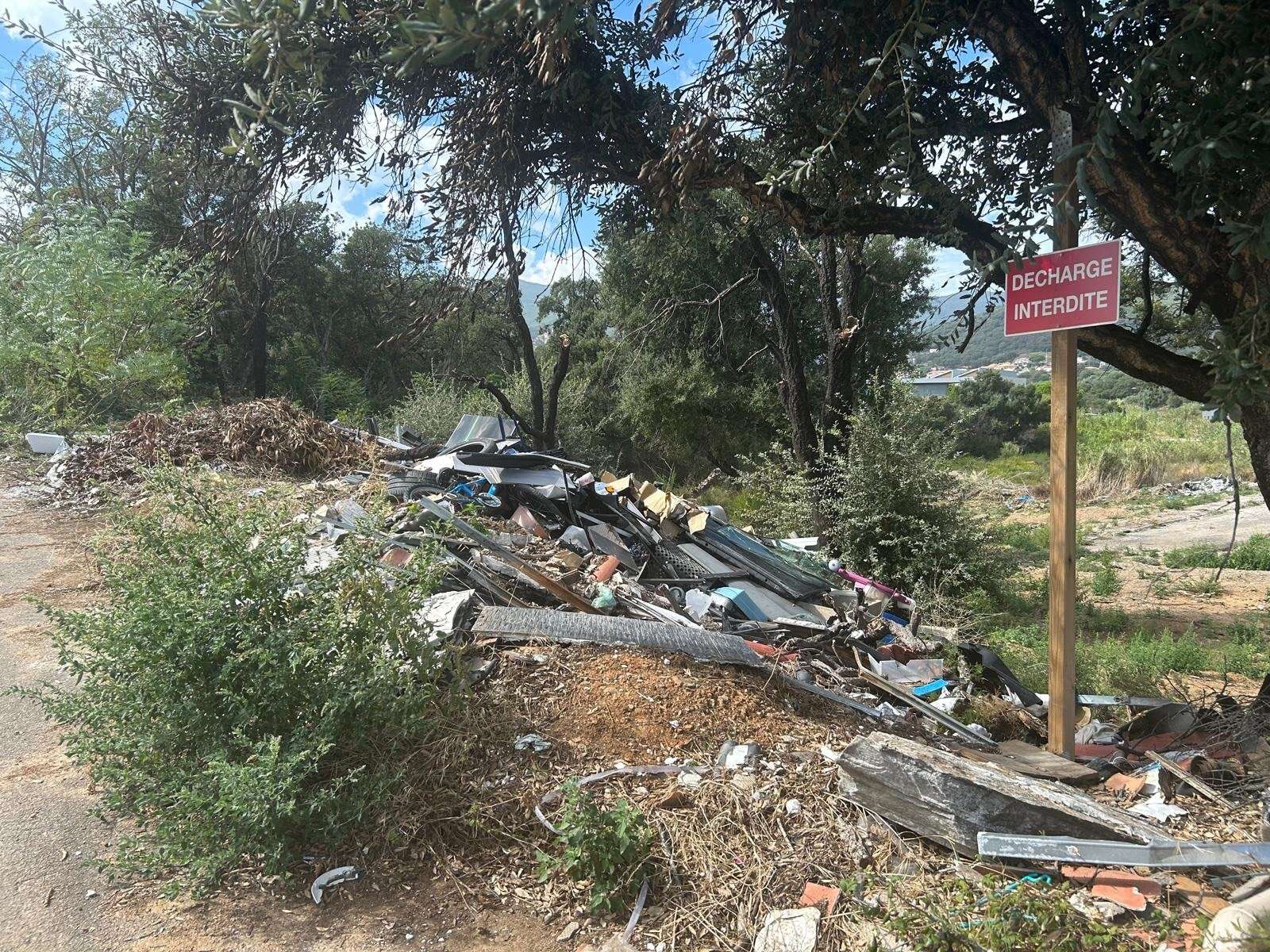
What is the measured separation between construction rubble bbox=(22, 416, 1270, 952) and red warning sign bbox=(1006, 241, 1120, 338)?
6.58 ft

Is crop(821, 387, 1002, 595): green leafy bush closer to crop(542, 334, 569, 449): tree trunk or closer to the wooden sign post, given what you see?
the wooden sign post

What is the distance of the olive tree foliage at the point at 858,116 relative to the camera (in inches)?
141

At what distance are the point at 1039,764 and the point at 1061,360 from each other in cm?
189

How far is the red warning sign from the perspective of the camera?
3604 mm

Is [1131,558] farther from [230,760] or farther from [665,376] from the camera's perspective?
[230,760]

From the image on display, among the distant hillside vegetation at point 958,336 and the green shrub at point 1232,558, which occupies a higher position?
the distant hillside vegetation at point 958,336

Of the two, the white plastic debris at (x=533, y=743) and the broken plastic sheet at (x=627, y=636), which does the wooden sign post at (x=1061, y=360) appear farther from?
the white plastic debris at (x=533, y=743)

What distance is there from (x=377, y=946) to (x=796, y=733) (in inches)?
78.8

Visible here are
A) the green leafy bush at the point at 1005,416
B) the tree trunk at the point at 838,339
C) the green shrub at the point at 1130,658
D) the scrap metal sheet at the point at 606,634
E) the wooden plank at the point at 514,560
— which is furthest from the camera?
the green leafy bush at the point at 1005,416

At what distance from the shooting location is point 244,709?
305cm

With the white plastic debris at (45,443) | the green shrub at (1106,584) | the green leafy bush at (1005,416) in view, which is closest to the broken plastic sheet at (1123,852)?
the green shrub at (1106,584)

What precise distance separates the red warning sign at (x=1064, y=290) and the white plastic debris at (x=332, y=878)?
369 cm

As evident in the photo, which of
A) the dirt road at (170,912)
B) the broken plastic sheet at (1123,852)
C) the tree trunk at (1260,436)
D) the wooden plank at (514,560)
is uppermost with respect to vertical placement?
the tree trunk at (1260,436)

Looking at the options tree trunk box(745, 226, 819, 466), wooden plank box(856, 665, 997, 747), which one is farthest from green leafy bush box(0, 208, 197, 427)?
wooden plank box(856, 665, 997, 747)
